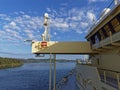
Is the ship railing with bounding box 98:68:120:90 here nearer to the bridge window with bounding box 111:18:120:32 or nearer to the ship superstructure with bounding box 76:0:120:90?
the ship superstructure with bounding box 76:0:120:90

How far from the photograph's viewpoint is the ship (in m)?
11.8

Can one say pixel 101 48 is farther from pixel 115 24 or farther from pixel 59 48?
pixel 59 48

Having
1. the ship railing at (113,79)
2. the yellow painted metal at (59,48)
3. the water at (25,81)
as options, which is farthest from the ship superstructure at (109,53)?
the water at (25,81)

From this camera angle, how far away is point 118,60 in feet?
43.5

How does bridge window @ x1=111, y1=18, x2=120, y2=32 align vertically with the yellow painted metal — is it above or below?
above

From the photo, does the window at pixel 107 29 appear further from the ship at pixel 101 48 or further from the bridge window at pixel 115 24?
the bridge window at pixel 115 24

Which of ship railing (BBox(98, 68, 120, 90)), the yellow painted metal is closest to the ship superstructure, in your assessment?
ship railing (BBox(98, 68, 120, 90))

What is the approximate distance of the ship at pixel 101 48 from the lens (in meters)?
11.8

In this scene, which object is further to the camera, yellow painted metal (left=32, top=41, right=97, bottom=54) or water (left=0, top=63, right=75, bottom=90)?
water (left=0, top=63, right=75, bottom=90)

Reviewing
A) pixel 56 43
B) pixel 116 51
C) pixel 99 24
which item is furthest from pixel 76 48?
pixel 116 51

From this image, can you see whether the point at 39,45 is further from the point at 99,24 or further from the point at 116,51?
the point at 116,51

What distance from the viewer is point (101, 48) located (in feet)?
54.0

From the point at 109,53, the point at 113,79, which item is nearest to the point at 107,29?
the point at 109,53

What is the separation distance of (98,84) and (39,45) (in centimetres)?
925
